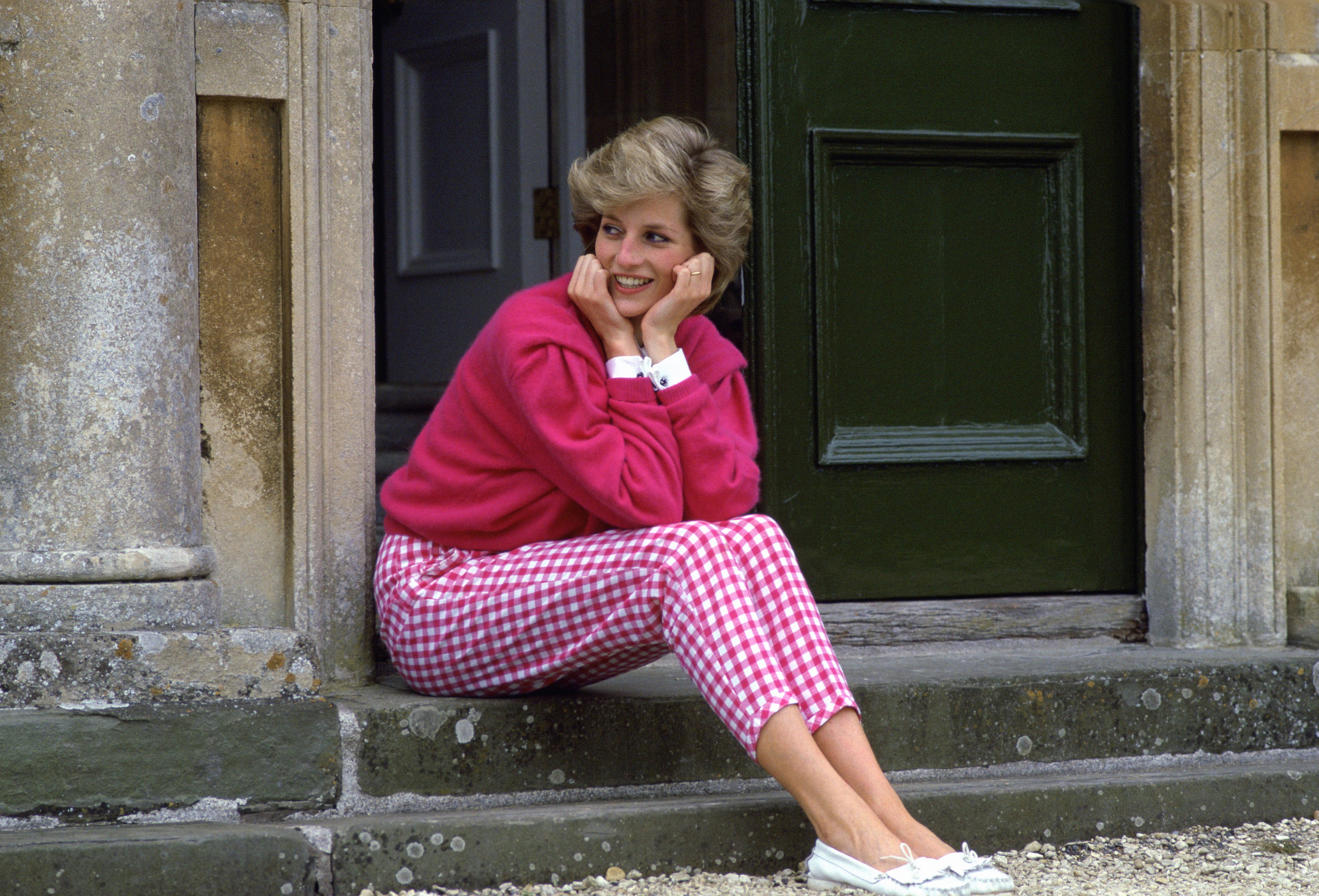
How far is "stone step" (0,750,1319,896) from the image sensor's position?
2061 millimetres

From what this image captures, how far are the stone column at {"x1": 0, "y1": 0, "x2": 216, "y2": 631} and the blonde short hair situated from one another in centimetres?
77

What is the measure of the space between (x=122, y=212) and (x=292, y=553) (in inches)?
27.3

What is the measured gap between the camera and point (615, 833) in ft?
7.64

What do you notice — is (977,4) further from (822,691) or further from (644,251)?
(822,691)

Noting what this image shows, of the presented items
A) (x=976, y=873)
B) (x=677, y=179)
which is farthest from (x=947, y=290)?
(x=976, y=873)

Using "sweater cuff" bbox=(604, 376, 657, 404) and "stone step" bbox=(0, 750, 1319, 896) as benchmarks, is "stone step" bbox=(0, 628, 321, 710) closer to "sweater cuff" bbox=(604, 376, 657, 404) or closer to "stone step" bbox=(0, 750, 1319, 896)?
"stone step" bbox=(0, 750, 1319, 896)

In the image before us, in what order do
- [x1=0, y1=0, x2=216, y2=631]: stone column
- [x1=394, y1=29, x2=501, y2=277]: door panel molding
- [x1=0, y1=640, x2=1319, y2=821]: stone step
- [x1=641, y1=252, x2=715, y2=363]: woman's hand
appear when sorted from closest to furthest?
1. [x1=0, y1=640, x2=1319, y2=821]: stone step
2. [x1=0, y1=0, x2=216, y2=631]: stone column
3. [x1=641, y1=252, x2=715, y2=363]: woman's hand
4. [x1=394, y1=29, x2=501, y2=277]: door panel molding

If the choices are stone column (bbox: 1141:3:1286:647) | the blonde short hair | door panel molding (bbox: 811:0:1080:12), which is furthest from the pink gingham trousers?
door panel molding (bbox: 811:0:1080:12)

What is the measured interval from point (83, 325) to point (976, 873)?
1.67 m

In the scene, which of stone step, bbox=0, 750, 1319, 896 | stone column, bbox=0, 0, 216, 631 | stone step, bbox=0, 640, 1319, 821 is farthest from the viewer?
stone column, bbox=0, 0, 216, 631

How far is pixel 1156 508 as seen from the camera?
3258mm

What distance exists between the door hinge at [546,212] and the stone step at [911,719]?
2.02 metres

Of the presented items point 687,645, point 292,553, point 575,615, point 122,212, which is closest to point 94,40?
point 122,212

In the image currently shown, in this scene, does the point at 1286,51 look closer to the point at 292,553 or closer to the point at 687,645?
the point at 687,645
